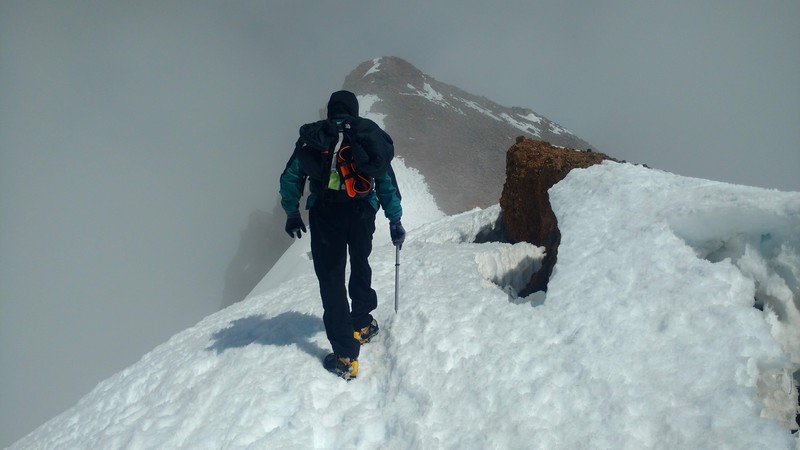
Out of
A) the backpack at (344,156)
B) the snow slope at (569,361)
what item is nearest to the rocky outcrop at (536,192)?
the snow slope at (569,361)

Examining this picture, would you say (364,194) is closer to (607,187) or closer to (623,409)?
(623,409)

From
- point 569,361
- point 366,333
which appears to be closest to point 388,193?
point 366,333

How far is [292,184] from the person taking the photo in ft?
17.4

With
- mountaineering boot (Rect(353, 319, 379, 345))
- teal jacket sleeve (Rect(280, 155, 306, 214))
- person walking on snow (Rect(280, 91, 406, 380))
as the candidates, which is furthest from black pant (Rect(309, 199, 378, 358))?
mountaineering boot (Rect(353, 319, 379, 345))

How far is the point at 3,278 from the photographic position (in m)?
133

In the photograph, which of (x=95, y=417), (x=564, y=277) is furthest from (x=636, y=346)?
(x=95, y=417)

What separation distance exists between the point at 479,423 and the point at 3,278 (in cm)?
17957

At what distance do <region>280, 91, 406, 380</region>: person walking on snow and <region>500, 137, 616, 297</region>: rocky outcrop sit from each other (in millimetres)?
3672

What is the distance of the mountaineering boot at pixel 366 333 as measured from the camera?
5887 millimetres

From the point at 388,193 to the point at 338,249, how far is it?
3.07 ft

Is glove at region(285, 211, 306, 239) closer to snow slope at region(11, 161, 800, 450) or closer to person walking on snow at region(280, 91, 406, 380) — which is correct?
person walking on snow at region(280, 91, 406, 380)

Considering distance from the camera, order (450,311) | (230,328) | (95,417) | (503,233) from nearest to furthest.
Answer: (450,311) < (95,417) < (230,328) < (503,233)

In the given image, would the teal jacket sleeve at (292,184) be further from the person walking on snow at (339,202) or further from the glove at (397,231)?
the glove at (397,231)

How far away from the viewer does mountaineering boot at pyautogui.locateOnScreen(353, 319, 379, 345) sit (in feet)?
19.3
